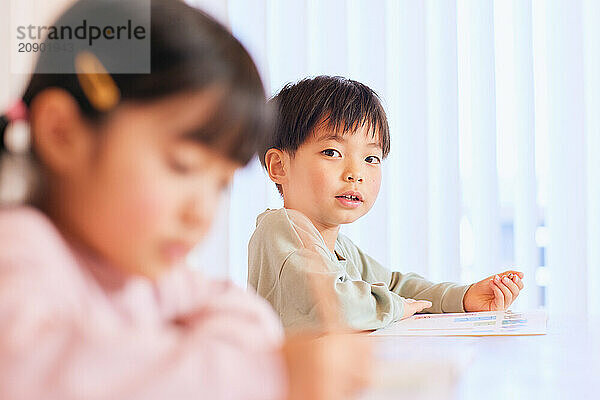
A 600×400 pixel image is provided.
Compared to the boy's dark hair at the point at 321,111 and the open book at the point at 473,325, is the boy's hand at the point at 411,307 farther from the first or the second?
the boy's dark hair at the point at 321,111

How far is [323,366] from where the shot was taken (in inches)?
10.7

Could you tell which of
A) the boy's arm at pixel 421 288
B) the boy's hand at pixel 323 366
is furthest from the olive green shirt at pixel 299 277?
the boy's hand at pixel 323 366

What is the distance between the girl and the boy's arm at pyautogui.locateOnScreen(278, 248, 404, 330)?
46cm

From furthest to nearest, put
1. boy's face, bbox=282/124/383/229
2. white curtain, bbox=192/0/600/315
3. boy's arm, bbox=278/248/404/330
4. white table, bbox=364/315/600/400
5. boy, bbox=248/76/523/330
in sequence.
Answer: white curtain, bbox=192/0/600/315
boy's face, bbox=282/124/383/229
boy, bbox=248/76/523/330
boy's arm, bbox=278/248/404/330
white table, bbox=364/315/600/400

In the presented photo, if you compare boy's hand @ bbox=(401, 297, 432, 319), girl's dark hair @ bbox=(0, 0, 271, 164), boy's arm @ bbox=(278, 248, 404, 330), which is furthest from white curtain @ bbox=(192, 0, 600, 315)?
girl's dark hair @ bbox=(0, 0, 271, 164)

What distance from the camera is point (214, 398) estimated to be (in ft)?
0.87

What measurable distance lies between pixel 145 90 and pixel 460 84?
1752 mm

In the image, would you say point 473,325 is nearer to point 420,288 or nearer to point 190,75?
point 420,288

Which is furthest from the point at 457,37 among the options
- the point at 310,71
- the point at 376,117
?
the point at 376,117

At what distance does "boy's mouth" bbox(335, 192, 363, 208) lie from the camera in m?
1.05

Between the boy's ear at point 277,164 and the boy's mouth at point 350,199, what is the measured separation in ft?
0.35

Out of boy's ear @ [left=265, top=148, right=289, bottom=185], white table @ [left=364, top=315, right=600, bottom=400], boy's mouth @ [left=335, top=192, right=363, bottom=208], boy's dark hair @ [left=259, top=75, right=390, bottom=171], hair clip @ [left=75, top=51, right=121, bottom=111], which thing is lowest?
white table @ [left=364, top=315, right=600, bottom=400]

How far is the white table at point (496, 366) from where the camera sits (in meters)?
0.35

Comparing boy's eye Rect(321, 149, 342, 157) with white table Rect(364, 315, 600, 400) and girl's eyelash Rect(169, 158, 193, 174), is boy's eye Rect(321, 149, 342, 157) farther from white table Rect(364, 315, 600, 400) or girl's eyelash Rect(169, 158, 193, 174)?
girl's eyelash Rect(169, 158, 193, 174)
